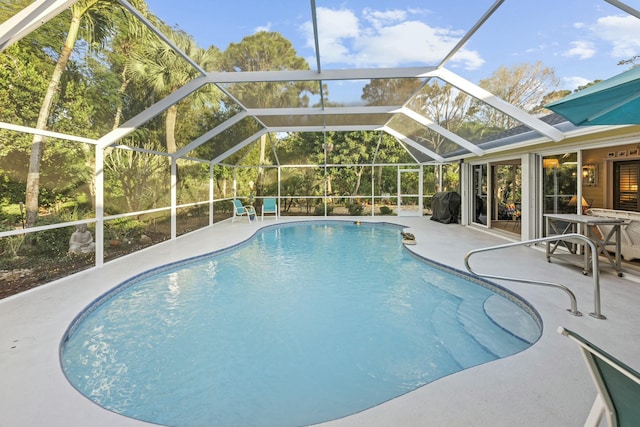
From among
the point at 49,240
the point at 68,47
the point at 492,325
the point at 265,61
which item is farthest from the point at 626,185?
the point at 49,240

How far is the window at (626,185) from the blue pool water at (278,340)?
5.55 metres

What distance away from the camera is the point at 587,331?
2928mm

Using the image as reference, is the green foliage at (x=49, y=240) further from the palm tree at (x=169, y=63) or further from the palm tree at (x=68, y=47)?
the palm tree at (x=169, y=63)

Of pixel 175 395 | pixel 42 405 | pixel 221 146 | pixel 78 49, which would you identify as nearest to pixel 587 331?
pixel 175 395

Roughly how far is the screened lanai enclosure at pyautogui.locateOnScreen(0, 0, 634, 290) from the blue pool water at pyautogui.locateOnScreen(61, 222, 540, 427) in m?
1.94

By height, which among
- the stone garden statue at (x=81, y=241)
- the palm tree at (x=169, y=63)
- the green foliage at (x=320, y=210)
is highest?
the palm tree at (x=169, y=63)

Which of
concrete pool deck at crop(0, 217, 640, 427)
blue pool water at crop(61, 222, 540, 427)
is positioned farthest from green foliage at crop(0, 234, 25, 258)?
blue pool water at crop(61, 222, 540, 427)

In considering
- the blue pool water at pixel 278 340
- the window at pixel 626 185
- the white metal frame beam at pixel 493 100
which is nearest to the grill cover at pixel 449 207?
the window at pixel 626 185

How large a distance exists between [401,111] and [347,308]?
21.1ft

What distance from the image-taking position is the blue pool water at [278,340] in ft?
7.86

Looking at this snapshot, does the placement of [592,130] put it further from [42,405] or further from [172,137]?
[172,137]

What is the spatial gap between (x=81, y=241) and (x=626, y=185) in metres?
11.9

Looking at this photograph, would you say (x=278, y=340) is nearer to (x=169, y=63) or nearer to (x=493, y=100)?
(x=169, y=63)

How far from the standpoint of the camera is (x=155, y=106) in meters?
5.91
